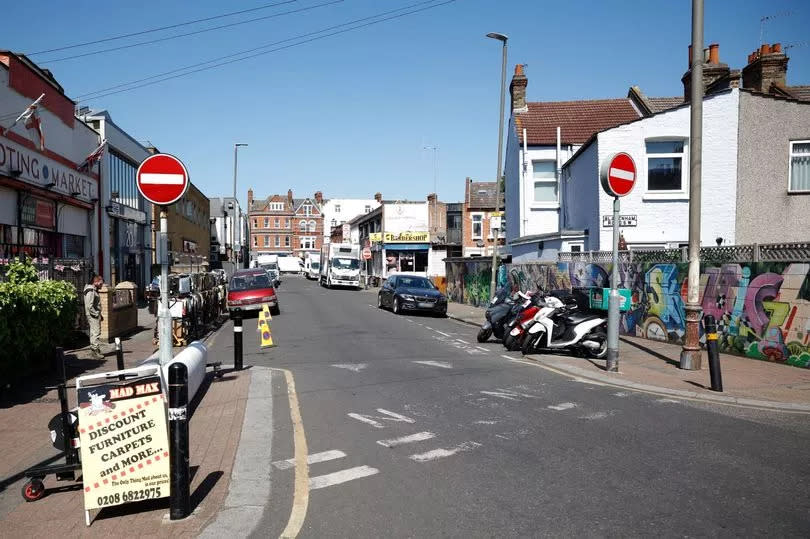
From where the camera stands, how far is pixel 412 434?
6.85 m

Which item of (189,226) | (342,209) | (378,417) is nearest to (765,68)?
(378,417)

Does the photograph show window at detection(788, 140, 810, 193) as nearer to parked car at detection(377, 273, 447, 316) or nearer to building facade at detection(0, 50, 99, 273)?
parked car at detection(377, 273, 447, 316)

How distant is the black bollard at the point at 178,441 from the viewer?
446cm

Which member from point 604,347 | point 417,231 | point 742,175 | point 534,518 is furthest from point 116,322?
point 417,231

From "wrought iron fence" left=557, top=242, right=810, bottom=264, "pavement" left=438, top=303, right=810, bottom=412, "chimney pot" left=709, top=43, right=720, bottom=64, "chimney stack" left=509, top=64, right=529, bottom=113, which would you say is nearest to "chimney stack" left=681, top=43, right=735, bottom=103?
"chimney pot" left=709, top=43, right=720, bottom=64

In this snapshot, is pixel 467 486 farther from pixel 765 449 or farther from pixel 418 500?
pixel 765 449

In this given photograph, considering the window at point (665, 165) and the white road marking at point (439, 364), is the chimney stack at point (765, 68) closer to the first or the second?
the window at point (665, 165)

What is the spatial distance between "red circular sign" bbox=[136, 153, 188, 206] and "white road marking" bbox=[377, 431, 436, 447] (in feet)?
12.1

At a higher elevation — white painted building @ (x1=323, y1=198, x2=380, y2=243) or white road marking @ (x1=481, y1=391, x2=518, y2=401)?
white painted building @ (x1=323, y1=198, x2=380, y2=243)

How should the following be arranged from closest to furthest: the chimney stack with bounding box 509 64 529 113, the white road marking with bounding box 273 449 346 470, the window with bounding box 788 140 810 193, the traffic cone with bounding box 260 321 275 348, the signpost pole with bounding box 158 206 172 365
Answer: the white road marking with bounding box 273 449 346 470, the signpost pole with bounding box 158 206 172 365, the traffic cone with bounding box 260 321 275 348, the window with bounding box 788 140 810 193, the chimney stack with bounding box 509 64 529 113

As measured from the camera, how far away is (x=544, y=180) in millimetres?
28141

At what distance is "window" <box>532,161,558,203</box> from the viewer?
2812 cm

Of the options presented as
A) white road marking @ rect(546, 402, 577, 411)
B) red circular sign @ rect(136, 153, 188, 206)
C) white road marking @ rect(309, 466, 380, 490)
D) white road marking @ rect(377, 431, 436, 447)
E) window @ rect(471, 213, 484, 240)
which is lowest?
white road marking @ rect(546, 402, 577, 411)

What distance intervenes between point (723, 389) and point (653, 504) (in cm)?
524
